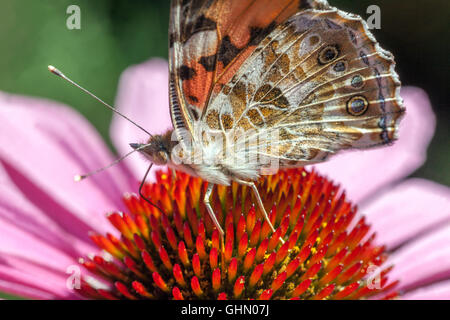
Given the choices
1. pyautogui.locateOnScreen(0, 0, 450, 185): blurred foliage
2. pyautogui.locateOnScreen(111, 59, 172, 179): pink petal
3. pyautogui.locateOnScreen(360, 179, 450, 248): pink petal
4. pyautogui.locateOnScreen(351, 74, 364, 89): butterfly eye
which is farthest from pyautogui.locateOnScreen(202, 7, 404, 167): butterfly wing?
pyautogui.locateOnScreen(0, 0, 450, 185): blurred foliage

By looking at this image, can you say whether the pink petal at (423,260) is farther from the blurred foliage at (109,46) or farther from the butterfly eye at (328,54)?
the butterfly eye at (328,54)

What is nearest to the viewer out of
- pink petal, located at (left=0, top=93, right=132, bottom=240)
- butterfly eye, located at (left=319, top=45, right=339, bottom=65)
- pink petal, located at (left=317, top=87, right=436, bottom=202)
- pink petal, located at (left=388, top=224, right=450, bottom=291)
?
butterfly eye, located at (left=319, top=45, right=339, bottom=65)

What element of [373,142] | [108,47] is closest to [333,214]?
[373,142]

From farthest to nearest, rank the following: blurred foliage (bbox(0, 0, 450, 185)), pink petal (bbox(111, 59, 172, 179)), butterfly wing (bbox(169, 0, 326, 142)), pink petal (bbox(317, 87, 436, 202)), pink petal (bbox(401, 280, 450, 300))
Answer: blurred foliage (bbox(0, 0, 450, 185))
pink petal (bbox(111, 59, 172, 179))
pink petal (bbox(317, 87, 436, 202))
pink petal (bbox(401, 280, 450, 300))
butterfly wing (bbox(169, 0, 326, 142))

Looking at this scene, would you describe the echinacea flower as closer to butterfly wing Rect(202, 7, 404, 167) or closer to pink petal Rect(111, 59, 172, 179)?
pink petal Rect(111, 59, 172, 179)

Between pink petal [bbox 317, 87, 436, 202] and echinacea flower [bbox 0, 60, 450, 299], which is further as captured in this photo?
pink petal [bbox 317, 87, 436, 202]

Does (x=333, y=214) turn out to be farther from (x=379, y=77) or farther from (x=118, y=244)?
(x=118, y=244)
